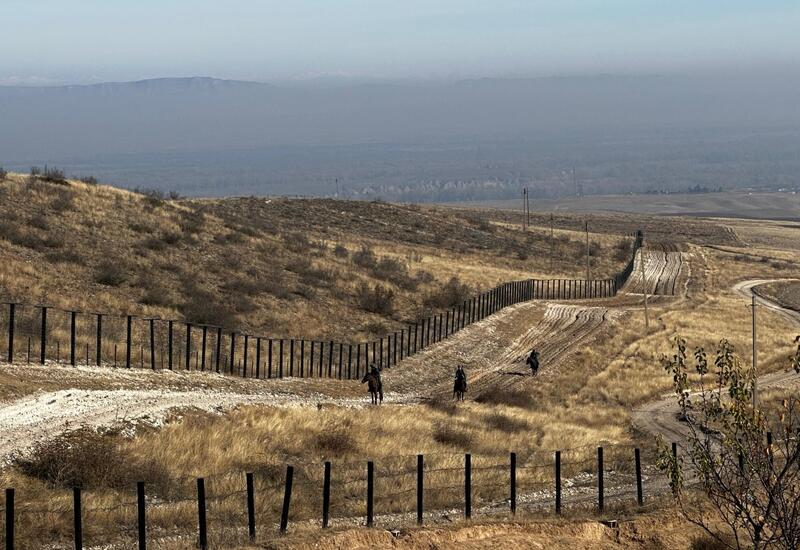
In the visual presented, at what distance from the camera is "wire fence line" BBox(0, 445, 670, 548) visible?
1914cm

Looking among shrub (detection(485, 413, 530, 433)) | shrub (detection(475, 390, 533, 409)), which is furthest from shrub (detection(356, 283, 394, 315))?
shrub (detection(485, 413, 530, 433))

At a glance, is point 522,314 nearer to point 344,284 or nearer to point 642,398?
point 344,284

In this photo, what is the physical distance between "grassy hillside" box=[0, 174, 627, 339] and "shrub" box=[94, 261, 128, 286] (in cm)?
7

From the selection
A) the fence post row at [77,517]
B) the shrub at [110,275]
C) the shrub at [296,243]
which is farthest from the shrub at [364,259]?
the fence post row at [77,517]

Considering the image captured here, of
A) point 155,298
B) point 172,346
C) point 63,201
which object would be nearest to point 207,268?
point 155,298

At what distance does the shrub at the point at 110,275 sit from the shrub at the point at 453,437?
22279 millimetres

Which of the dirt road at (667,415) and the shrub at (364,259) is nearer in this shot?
the dirt road at (667,415)

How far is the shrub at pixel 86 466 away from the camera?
73.2 feet

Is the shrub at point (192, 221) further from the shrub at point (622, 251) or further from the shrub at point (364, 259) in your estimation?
the shrub at point (622, 251)

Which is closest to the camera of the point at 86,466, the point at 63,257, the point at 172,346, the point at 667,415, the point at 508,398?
the point at 86,466

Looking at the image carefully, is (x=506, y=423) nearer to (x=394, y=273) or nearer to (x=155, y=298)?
(x=155, y=298)

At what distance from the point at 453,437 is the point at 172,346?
1374 cm

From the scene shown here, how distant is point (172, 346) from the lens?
42.5m

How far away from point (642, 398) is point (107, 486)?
99.5 feet
